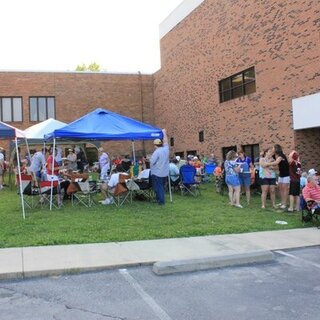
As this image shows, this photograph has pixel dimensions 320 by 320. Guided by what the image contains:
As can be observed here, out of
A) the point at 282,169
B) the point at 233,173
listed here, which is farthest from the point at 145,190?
the point at 282,169

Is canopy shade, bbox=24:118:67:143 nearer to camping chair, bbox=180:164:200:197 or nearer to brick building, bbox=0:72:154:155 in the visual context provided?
camping chair, bbox=180:164:200:197

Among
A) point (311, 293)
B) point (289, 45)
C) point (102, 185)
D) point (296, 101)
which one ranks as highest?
point (289, 45)

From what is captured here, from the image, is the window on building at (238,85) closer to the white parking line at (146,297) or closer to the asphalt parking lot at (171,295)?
the asphalt parking lot at (171,295)

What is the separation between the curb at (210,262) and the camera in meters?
6.80

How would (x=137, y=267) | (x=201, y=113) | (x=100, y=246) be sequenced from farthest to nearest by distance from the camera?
(x=201, y=113)
(x=100, y=246)
(x=137, y=267)

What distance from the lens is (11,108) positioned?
1238 inches

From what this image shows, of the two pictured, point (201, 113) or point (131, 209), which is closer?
point (131, 209)

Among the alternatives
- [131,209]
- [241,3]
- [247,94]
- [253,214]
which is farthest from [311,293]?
[241,3]

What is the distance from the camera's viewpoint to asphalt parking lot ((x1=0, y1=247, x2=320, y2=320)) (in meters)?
5.07

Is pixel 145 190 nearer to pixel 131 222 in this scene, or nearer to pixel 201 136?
pixel 131 222

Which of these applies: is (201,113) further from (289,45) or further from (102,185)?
(102,185)

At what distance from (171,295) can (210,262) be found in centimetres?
150

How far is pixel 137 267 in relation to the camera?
23.3 feet

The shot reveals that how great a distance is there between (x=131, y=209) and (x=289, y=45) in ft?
29.6
